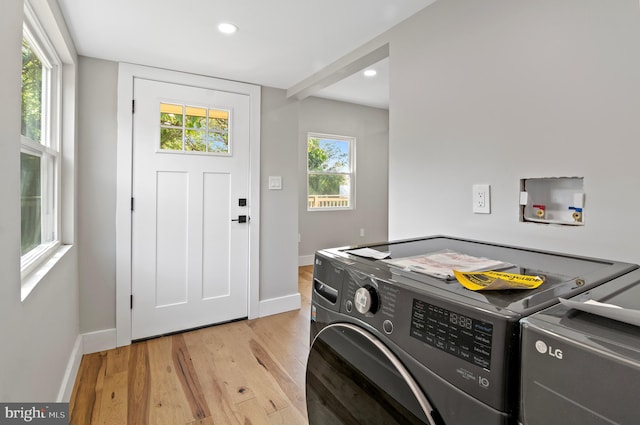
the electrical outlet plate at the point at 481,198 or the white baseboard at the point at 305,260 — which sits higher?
the electrical outlet plate at the point at 481,198

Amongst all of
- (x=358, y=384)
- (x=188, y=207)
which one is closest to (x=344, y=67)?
(x=188, y=207)

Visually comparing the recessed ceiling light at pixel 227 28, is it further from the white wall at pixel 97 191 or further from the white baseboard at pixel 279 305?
the white baseboard at pixel 279 305

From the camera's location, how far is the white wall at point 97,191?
91.9 inches

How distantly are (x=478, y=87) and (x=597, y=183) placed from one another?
0.63 metres

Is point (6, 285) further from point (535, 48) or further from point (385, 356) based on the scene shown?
point (535, 48)

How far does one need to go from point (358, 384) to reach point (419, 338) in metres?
0.27

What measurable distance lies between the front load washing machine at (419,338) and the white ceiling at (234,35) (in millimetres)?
1397

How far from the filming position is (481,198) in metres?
1.44

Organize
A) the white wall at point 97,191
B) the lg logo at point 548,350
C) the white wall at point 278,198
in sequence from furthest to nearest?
the white wall at point 278,198, the white wall at point 97,191, the lg logo at point 548,350

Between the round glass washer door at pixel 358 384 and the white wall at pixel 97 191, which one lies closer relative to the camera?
the round glass washer door at pixel 358 384

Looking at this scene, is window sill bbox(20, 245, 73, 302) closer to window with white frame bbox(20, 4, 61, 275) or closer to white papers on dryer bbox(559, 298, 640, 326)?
window with white frame bbox(20, 4, 61, 275)

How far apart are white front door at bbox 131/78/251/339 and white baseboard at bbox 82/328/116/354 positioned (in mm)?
152

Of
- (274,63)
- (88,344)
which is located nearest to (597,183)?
(274,63)

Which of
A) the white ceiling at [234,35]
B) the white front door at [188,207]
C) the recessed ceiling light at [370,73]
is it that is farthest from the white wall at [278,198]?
the recessed ceiling light at [370,73]
